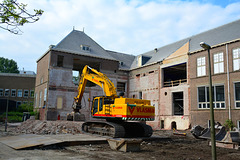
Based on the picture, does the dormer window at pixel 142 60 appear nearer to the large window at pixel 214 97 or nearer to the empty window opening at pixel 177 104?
the empty window opening at pixel 177 104

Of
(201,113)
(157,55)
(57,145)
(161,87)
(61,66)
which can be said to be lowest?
(57,145)

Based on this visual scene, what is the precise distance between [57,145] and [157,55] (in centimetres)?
2511

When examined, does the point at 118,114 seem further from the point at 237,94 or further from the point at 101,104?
the point at 237,94

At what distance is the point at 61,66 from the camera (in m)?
32.2

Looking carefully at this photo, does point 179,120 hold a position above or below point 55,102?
below

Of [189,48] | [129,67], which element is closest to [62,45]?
[129,67]

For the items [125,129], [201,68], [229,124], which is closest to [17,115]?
[125,129]

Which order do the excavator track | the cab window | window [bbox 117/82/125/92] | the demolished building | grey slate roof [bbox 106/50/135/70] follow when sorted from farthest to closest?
grey slate roof [bbox 106/50/135/70] < window [bbox 117/82/125/92] < the demolished building < the cab window < the excavator track

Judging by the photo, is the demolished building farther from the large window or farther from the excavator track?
the excavator track

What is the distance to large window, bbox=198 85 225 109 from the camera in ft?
73.9

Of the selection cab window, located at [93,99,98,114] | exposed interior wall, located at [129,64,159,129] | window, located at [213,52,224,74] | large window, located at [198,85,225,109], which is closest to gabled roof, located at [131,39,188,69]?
exposed interior wall, located at [129,64,159,129]

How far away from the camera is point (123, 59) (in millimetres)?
39000

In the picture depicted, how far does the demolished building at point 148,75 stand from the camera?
2470cm

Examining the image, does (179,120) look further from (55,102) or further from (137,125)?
(55,102)
